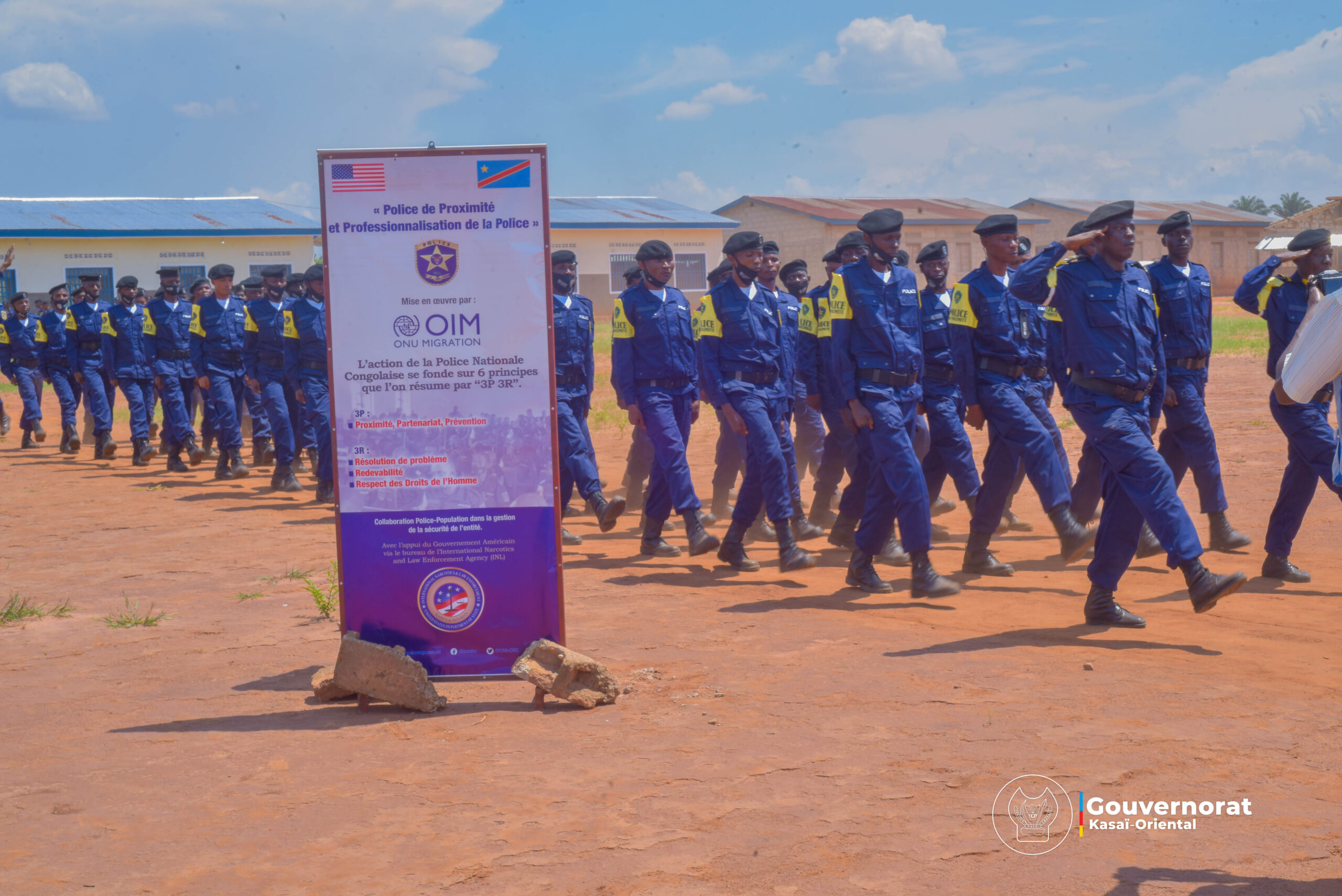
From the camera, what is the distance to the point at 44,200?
39406 millimetres

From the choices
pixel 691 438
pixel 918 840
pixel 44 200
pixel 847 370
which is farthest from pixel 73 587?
pixel 44 200

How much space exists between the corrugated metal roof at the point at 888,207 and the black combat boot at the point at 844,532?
36.2 meters

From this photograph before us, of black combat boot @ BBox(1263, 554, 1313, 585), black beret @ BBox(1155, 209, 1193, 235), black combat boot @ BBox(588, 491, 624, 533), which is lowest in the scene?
black combat boot @ BBox(1263, 554, 1313, 585)

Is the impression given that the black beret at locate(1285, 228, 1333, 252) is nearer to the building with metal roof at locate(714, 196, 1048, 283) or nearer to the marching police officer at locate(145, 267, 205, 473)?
the marching police officer at locate(145, 267, 205, 473)

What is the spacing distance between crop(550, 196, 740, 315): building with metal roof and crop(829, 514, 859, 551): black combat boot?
30.8 meters

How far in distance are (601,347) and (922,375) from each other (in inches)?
947

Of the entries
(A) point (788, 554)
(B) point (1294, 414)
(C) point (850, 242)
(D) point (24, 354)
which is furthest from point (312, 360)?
(D) point (24, 354)

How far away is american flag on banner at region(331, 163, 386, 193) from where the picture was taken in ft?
16.9

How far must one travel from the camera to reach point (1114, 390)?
646 cm

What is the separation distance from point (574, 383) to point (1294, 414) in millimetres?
5209

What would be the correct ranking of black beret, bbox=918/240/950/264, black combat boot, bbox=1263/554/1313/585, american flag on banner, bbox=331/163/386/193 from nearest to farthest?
american flag on banner, bbox=331/163/386/193, black combat boot, bbox=1263/554/1313/585, black beret, bbox=918/240/950/264

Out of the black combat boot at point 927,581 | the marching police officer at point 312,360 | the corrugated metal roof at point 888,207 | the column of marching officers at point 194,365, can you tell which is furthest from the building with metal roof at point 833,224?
the black combat boot at point 927,581

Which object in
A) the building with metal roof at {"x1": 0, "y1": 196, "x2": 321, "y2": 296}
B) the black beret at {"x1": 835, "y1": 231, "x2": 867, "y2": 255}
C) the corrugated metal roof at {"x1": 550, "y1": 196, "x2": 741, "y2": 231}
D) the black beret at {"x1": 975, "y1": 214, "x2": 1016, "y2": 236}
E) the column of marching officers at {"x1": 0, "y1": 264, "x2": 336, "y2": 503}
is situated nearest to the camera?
the black beret at {"x1": 975, "y1": 214, "x2": 1016, "y2": 236}

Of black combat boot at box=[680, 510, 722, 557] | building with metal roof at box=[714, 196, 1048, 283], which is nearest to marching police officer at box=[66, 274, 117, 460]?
black combat boot at box=[680, 510, 722, 557]
